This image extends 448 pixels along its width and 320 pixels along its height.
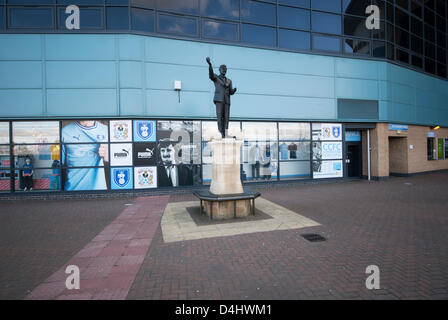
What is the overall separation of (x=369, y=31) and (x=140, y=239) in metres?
18.1

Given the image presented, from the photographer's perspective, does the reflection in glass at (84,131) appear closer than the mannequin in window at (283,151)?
Yes

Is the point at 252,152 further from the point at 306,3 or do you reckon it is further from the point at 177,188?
the point at 306,3

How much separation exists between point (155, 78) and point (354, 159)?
44.6 ft

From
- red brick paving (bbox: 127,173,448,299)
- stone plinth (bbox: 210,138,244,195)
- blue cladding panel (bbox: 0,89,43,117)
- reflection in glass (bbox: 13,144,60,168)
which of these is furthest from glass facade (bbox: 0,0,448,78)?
red brick paving (bbox: 127,173,448,299)

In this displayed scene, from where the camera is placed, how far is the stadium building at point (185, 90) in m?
10.7

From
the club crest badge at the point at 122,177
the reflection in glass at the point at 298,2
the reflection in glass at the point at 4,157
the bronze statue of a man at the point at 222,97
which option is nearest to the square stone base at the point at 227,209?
the bronze statue of a man at the point at 222,97

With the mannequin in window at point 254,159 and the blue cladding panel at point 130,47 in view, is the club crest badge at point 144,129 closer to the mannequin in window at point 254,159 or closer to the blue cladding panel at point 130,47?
the blue cladding panel at point 130,47

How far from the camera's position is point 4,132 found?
10719mm

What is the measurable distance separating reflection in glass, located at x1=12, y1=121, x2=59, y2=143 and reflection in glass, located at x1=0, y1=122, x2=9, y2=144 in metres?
0.29

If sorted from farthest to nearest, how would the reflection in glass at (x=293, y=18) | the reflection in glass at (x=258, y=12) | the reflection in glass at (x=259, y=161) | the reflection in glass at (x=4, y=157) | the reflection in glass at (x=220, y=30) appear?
the reflection in glass at (x=293, y=18) < the reflection in glass at (x=259, y=161) < the reflection in glass at (x=258, y=12) < the reflection in glass at (x=220, y=30) < the reflection in glass at (x=4, y=157)

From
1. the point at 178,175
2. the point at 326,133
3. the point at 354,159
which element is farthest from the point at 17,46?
the point at 354,159

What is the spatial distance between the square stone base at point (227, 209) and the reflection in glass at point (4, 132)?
1040 cm
